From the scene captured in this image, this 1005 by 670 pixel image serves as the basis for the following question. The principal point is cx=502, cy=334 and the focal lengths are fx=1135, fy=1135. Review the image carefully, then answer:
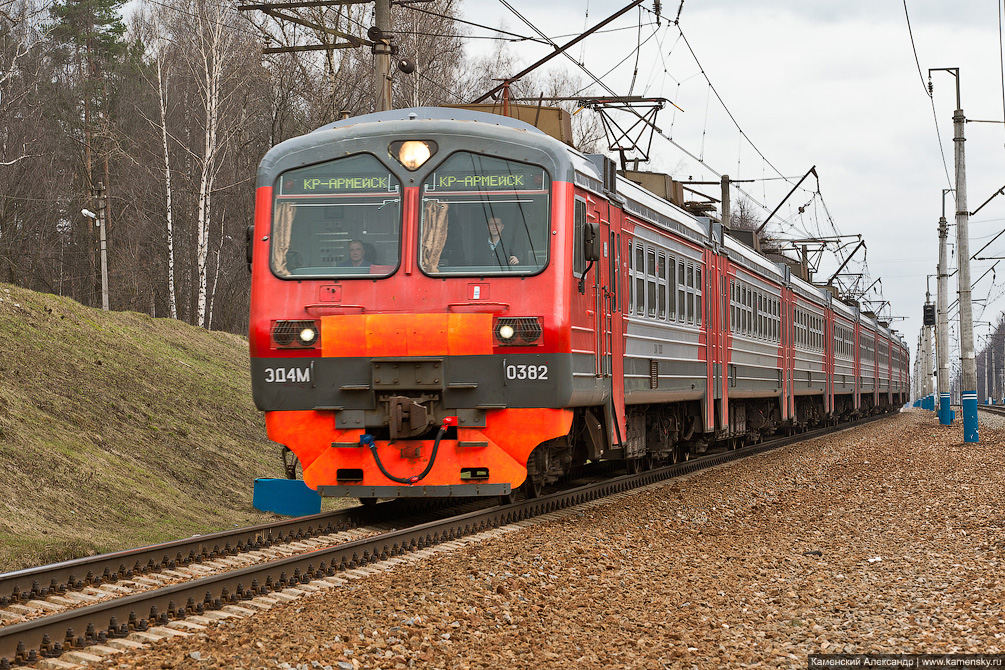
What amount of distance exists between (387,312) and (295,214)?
1206mm

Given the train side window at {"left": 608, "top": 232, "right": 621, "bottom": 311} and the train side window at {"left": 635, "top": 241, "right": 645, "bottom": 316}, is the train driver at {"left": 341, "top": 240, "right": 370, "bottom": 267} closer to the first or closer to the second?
the train side window at {"left": 608, "top": 232, "right": 621, "bottom": 311}

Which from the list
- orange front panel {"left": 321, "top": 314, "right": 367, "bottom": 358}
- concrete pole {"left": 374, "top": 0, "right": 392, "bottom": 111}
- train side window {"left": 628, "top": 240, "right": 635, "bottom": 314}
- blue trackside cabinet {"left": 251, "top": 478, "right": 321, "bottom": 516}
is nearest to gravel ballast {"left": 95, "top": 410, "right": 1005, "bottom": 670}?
orange front panel {"left": 321, "top": 314, "right": 367, "bottom": 358}

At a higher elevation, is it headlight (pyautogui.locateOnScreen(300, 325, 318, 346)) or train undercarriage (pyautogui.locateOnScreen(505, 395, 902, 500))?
headlight (pyautogui.locateOnScreen(300, 325, 318, 346))

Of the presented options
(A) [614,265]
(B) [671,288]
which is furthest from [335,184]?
(B) [671,288]

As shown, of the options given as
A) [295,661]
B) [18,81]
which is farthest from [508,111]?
[18,81]

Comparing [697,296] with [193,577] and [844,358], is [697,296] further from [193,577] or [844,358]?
[844,358]

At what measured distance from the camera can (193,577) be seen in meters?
7.49

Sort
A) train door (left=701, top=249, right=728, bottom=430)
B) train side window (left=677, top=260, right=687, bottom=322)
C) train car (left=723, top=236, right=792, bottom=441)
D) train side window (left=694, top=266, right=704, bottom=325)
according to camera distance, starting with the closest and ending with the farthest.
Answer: train side window (left=677, top=260, right=687, bottom=322) < train side window (left=694, top=266, right=704, bottom=325) < train door (left=701, top=249, right=728, bottom=430) < train car (left=723, top=236, right=792, bottom=441)

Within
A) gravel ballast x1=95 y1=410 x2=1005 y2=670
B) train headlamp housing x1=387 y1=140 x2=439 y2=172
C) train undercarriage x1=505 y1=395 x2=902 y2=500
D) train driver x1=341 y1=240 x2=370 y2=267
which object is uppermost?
train headlamp housing x1=387 y1=140 x2=439 y2=172

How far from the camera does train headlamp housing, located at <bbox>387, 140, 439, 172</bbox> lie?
31.8ft

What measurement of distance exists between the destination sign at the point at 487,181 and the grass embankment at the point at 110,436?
3.99 m

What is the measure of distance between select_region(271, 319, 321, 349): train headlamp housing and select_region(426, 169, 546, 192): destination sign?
1.53 metres

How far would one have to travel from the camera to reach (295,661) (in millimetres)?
5195

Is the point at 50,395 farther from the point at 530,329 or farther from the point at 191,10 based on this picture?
the point at 191,10
